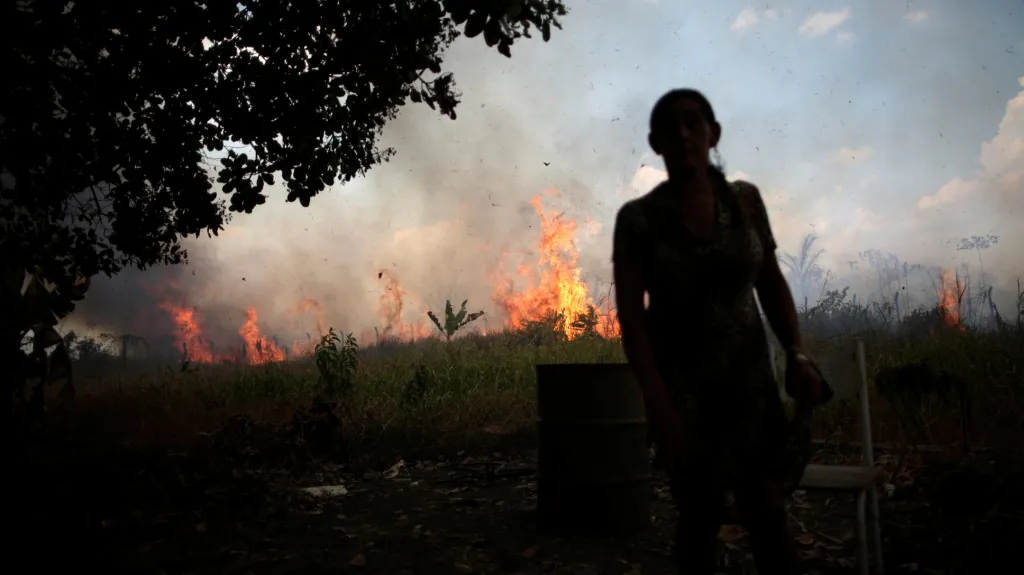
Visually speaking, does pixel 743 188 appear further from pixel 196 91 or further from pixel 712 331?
pixel 196 91

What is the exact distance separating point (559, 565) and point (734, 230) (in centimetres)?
240

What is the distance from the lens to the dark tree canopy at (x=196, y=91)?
14.3 feet

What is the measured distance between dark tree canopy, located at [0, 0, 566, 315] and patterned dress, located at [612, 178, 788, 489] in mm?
2295

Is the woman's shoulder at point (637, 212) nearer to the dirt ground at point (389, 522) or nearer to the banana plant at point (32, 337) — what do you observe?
the dirt ground at point (389, 522)

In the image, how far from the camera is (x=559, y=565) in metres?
3.66

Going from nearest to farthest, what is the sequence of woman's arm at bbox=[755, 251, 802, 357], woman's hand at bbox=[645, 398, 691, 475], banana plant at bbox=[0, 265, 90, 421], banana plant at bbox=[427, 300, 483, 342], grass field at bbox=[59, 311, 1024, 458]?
woman's hand at bbox=[645, 398, 691, 475]
woman's arm at bbox=[755, 251, 802, 357]
banana plant at bbox=[0, 265, 90, 421]
grass field at bbox=[59, 311, 1024, 458]
banana plant at bbox=[427, 300, 483, 342]

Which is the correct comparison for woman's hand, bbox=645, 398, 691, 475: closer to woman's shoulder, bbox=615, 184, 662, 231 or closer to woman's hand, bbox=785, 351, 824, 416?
woman's hand, bbox=785, 351, 824, 416

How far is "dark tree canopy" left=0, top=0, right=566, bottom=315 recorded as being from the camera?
14.3 feet

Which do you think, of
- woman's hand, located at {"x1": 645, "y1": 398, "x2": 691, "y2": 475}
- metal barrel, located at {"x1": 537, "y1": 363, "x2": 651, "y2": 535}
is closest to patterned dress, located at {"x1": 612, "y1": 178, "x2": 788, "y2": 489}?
woman's hand, located at {"x1": 645, "y1": 398, "x2": 691, "y2": 475}

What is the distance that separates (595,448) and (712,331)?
88.7 inches

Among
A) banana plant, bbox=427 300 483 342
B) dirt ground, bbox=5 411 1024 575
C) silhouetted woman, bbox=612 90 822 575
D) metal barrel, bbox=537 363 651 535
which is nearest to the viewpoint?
silhouetted woman, bbox=612 90 822 575

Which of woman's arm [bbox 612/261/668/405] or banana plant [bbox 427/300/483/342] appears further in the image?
banana plant [bbox 427/300/483/342]

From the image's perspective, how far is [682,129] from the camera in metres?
1.96

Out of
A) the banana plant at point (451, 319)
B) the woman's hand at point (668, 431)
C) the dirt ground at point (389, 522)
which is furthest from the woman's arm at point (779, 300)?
the banana plant at point (451, 319)
